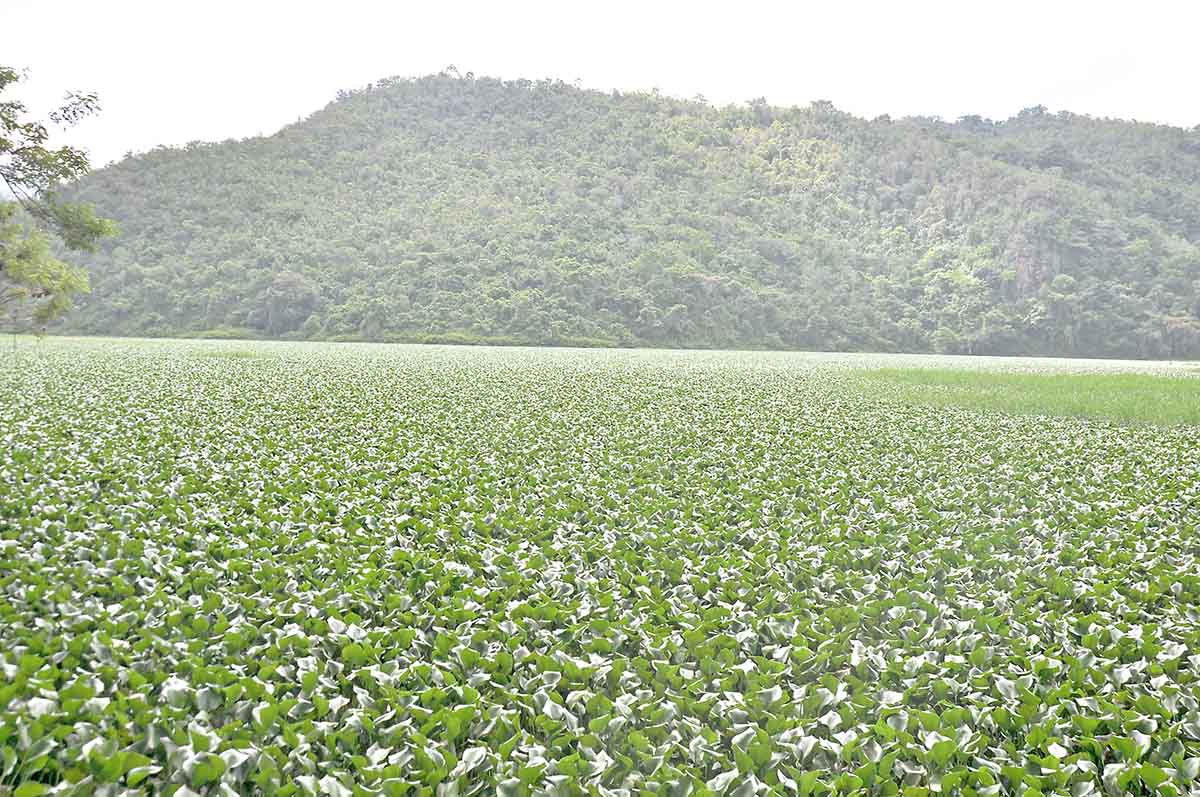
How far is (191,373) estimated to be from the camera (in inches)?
835

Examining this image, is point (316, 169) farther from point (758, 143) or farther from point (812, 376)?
point (812, 376)

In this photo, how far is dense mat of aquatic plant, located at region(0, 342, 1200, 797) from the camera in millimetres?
3059

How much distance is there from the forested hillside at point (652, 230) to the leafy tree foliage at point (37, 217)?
3830 cm

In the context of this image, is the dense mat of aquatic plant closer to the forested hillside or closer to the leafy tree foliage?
the leafy tree foliage

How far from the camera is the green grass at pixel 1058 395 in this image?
1576 cm

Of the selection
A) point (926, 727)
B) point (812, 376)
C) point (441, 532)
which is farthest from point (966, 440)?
point (812, 376)

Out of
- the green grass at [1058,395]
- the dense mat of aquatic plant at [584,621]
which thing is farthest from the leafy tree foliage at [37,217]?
the green grass at [1058,395]

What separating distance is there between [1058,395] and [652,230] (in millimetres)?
63064

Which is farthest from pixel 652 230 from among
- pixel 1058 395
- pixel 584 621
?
pixel 584 621

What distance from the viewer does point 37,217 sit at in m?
19.4

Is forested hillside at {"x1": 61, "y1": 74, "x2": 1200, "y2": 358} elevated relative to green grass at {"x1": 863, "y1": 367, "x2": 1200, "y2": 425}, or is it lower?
elevated

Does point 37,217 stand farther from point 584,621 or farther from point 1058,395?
point 1058,395

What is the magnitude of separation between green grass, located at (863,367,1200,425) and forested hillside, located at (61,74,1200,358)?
38.4m

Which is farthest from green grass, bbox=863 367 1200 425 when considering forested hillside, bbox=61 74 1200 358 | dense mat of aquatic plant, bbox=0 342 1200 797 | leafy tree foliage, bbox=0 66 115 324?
forested hillside, bbox=61 74 1200 358
